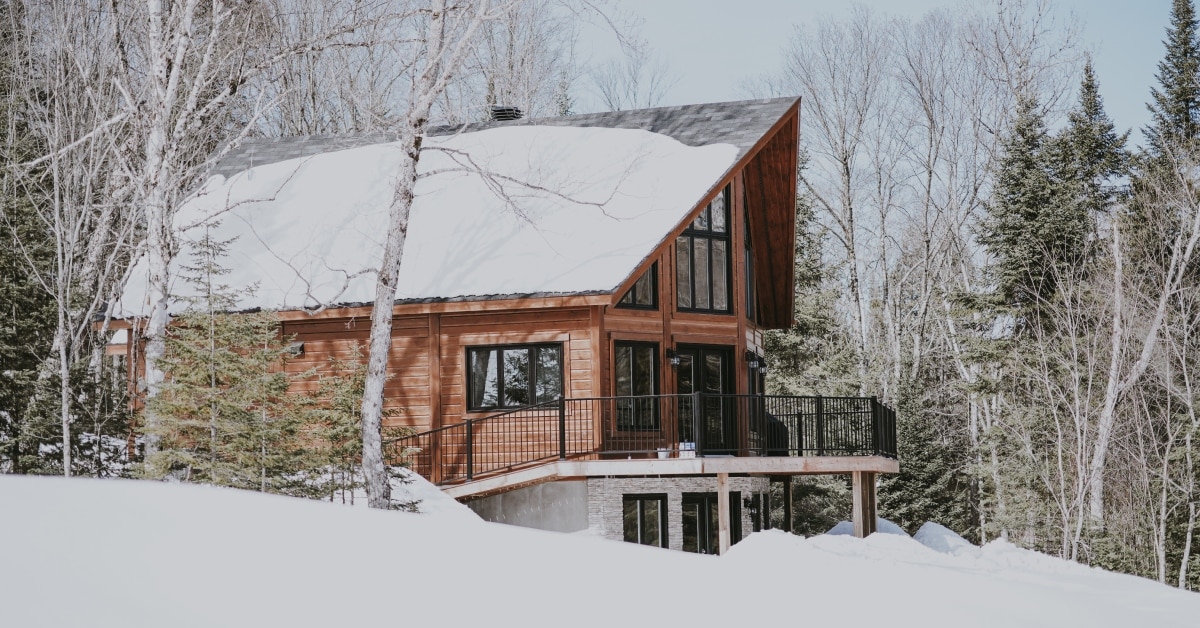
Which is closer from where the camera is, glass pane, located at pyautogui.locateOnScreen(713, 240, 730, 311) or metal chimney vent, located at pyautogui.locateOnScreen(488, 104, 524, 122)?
glass pane, located at pyautogui.locateOnScreen(713, 240, 730, 311)

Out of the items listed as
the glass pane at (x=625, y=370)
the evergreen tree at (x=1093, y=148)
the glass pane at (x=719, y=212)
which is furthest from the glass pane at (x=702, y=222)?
the evergreen tree at (x=1093, y=148)

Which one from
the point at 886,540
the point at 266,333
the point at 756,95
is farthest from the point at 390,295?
the point at 756,95

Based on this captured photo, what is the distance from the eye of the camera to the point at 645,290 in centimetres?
1798

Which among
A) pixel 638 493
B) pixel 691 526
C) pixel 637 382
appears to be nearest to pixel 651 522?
pixel 638 493

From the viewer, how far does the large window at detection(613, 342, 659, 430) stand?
17.2 meters

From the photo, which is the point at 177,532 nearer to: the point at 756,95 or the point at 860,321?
the point at 860,321

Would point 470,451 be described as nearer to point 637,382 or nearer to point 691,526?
point 637,382

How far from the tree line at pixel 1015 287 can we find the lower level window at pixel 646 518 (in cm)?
945

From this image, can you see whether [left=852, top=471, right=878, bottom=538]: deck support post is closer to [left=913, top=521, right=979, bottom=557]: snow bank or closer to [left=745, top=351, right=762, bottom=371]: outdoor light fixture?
[left=913, top=521, right=979, bottom=557]: snow bank

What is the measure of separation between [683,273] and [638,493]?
3750 mm

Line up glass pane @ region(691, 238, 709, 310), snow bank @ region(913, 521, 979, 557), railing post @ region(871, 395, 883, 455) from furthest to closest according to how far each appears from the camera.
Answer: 1. snow bank @ region(913, 521, 979, 557)
2. glass pane @ region(691, 238, 709, 310)
3. railing post @ region(871, 395, 883, 455)

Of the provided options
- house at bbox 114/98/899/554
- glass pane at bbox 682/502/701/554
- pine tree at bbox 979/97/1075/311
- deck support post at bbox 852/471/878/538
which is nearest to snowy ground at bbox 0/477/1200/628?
house at bbox 114/98/899/554

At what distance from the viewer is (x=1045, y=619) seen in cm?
511

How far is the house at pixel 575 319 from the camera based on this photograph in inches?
643
